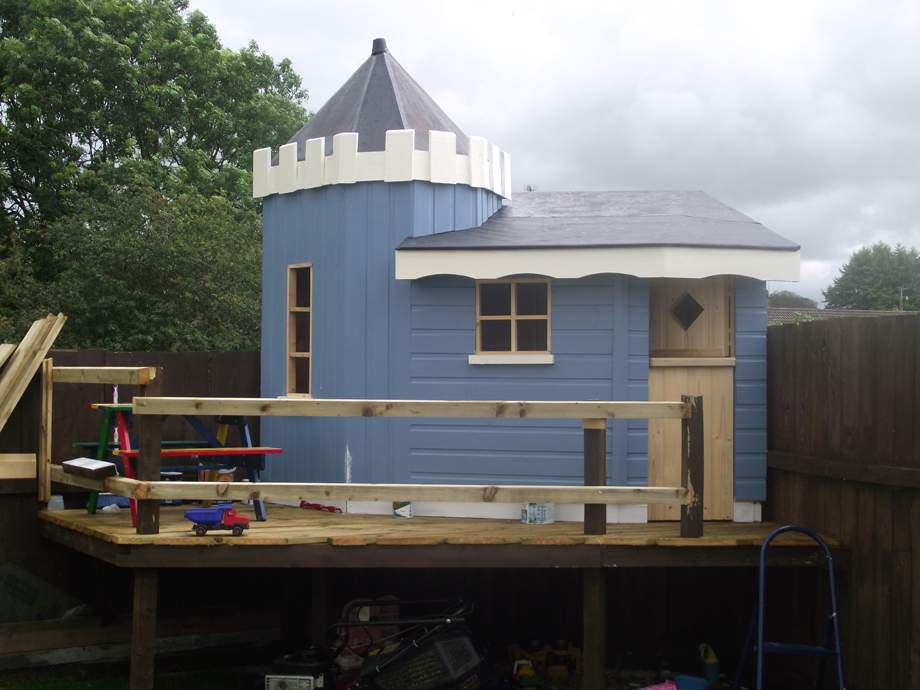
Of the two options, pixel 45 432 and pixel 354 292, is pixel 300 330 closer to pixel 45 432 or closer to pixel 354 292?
pixel 354 292

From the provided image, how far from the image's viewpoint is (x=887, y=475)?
291 inches

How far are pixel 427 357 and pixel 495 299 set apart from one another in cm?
77

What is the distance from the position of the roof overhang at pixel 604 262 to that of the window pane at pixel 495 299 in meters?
0.40

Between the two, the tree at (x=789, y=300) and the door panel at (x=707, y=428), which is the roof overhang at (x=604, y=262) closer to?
the door panel at (x=707, y=428)

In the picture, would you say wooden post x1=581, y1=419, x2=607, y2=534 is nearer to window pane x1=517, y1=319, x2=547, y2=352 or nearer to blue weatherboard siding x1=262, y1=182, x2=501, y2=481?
window pane x1=517, y1=319, x2=547, y2=352

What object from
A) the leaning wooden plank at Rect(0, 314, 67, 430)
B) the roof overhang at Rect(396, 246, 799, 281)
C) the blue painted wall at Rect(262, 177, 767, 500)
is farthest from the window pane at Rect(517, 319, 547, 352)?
the leaning wooden plank at Rect(0, 314, 67, 430)

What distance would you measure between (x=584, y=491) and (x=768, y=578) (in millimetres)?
2240

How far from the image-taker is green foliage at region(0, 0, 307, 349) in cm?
1906

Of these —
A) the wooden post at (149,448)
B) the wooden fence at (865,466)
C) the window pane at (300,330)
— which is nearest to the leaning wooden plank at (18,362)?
the wooden post at (149,448)

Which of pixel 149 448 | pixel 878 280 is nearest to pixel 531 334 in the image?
pixel 149 448

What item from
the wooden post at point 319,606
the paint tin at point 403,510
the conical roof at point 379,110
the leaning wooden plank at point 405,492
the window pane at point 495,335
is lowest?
the wooden post at point 319,606

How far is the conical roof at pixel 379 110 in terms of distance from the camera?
10297 millimetres

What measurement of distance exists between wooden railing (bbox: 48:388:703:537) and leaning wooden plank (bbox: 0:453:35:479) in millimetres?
1978

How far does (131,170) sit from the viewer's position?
75.6ft
